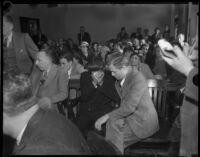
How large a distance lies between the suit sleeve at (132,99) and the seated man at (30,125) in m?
0.96

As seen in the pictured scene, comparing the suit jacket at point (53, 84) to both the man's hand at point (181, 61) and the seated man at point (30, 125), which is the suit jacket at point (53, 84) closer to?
the seated man at point (30, 125)

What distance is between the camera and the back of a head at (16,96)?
0.96 metres

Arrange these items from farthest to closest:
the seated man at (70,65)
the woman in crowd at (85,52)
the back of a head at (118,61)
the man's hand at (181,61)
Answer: the woman in crowd at (85,52) < the seated man at (70,65) < the back of a head at (118,61) < the man's hand at (181,61)

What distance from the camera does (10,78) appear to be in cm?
99

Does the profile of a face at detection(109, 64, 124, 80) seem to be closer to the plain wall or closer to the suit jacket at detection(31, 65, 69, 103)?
the suit jacket at detection(31, 65, 69, 103)

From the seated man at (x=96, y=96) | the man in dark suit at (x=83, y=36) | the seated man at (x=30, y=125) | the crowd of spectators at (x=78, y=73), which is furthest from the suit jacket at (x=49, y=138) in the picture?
the man in dark suit at (x=83, y=36)

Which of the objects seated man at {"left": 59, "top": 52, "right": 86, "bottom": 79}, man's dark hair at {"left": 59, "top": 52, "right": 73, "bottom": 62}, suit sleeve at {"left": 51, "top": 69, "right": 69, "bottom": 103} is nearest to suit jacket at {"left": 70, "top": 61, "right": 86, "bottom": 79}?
seated man at {"left": 59, "top": 52, "right": 86, "bottom": 79}

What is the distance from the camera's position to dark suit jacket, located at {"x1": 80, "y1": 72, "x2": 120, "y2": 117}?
2510 millimetres

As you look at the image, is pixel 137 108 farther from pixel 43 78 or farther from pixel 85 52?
pixel 85 52

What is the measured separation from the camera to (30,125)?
954 millimetres

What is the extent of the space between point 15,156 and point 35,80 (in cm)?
130

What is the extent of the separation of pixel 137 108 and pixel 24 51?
0.80 metres

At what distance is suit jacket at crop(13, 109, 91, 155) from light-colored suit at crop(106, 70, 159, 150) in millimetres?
951

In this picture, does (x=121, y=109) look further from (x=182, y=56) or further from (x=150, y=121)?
(x=182, y=56)
